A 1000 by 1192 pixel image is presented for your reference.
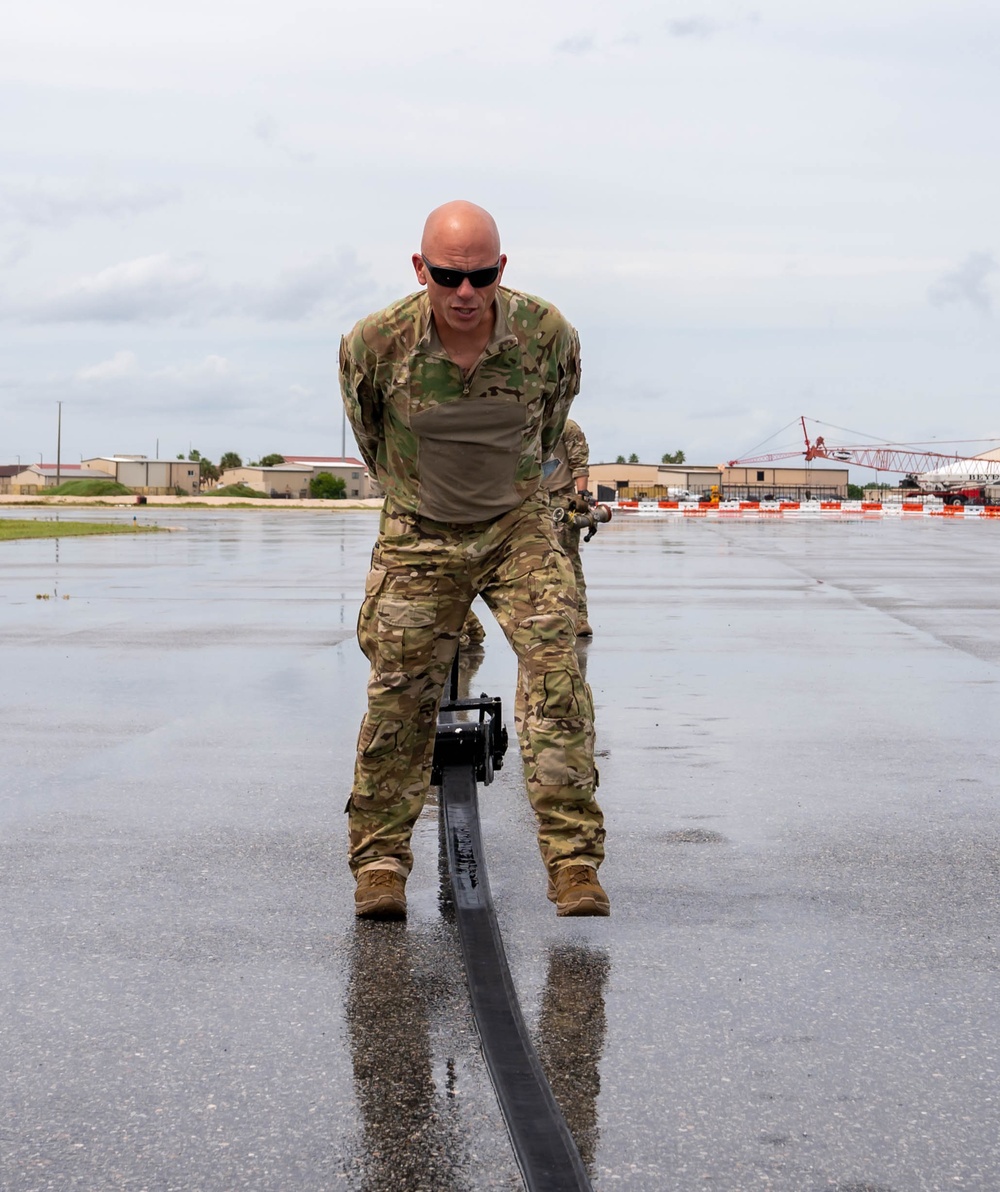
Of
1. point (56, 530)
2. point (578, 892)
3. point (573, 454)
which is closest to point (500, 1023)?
point (578, 892)

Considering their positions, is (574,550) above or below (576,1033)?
above

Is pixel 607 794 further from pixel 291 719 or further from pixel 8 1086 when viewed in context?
pixel 8 1086

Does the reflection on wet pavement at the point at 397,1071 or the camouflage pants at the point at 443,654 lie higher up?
the camouflage pants at the point at 443,654

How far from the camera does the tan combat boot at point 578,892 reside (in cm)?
444

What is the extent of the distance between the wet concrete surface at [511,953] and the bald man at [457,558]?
1.00ft

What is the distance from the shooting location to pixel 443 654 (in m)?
4.80

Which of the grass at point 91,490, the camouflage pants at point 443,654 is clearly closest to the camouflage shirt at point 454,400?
the camouflage pants at point 443,654

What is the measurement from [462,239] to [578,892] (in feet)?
6.00

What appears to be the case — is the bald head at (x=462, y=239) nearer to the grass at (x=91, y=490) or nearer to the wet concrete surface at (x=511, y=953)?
the wet concrete surface at (x=511, y=953)

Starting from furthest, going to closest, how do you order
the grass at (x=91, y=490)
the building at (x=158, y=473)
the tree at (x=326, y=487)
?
the building at (x=158, y=473), the tree at (x=326, y=487), the grass at (x=91, y=490)

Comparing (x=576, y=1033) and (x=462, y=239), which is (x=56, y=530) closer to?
(x=462, y=239)

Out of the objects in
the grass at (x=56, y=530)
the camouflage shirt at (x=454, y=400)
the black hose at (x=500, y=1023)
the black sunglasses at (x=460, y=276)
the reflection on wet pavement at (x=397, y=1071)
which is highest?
the black sunglasses at (x=460, y=276)

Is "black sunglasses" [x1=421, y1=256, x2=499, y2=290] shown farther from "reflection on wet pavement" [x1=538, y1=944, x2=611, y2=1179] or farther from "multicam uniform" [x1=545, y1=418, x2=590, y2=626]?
"multicam uniform" [x1=545, y1=418, x2=590, y2=626]

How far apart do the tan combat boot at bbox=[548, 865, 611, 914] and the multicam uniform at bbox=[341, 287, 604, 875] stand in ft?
0.12
